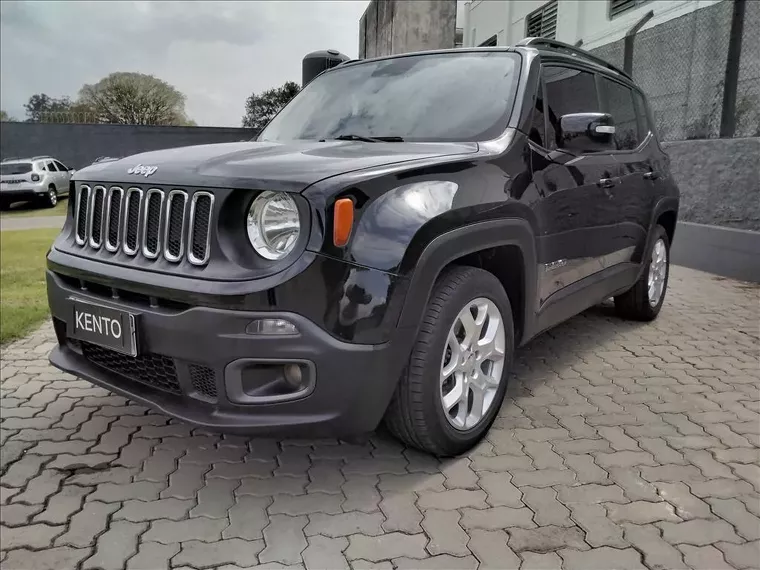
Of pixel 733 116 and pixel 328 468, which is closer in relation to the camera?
pixel 328 468

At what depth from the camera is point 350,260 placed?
212cm

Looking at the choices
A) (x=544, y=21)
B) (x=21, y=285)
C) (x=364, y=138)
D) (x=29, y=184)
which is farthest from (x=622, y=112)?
(x=29, y=184)

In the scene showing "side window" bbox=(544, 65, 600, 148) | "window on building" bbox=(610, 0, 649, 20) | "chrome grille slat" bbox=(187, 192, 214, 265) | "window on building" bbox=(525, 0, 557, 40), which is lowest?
"chrome grille slat" bbox=(187, 192, 214, 265)

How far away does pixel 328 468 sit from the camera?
2.71m

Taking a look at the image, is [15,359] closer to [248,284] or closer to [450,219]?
[248,284]

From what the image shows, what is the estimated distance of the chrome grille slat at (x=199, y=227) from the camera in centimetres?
222

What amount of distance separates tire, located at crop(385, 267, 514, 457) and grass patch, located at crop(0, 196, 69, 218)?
58.2 feet

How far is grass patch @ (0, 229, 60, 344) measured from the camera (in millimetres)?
5000

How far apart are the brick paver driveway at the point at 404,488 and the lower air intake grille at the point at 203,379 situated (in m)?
0.49

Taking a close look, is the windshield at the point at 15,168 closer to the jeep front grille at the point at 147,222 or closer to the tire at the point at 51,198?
the tire at the point at 51,198

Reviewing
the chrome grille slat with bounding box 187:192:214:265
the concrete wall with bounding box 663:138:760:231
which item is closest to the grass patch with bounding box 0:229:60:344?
the chrome grille slat with bounding box 187:192:214:265

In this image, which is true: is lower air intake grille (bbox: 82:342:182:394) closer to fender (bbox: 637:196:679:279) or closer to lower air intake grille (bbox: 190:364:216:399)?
lower air intake grille (bbox: 190:364:216:399)

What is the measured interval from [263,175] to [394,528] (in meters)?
1.35

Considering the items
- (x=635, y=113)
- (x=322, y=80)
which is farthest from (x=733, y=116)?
(x=322, y=80)
